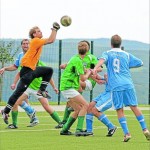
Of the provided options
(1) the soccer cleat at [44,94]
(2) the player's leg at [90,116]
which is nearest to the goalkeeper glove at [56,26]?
(2) the player's leg at [90,116]

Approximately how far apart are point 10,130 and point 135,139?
10.2 feet

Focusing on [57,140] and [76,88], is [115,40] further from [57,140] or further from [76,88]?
[57,140]

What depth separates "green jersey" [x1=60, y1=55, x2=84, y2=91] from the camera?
51.5ft

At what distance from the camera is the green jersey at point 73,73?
15711 mm

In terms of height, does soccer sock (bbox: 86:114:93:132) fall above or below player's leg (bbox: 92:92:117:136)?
below

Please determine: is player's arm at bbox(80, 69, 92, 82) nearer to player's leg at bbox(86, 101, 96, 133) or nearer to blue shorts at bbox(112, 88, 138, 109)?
blue shorts at bbox(112, 88, 138, 109)

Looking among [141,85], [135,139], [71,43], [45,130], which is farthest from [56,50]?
[135,139]

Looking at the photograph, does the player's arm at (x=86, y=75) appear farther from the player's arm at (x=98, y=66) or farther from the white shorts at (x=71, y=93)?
the white shorts at (x=71, y=93)

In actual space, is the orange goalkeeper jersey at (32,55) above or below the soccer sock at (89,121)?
above

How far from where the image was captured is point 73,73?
1605 centimetres

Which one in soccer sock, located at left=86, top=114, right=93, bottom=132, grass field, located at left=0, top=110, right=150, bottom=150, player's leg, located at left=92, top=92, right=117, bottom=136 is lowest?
grass field, located at left=0, top=110, right=150, bottom=150

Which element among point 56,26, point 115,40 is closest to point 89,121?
point 56,26

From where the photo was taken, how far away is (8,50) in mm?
33094

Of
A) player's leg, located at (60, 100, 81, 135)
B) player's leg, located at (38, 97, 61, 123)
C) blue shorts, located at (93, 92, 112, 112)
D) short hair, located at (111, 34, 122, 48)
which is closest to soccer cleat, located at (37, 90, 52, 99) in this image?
player's leg, located at (60, 100, 81, 135)
